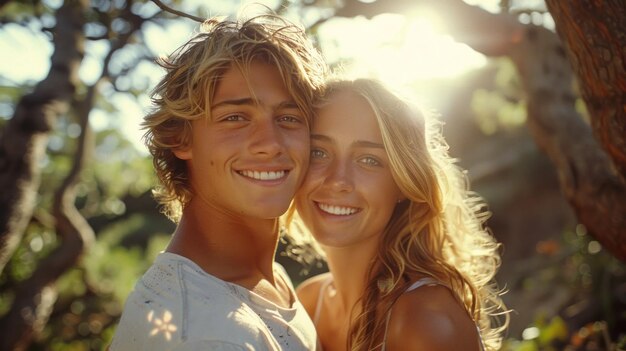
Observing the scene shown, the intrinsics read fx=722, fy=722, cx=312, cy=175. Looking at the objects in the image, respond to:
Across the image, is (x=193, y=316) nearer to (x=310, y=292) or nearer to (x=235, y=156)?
(x=235, y=156)

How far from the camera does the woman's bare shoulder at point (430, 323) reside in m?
2.61

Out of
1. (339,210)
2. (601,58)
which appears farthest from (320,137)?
(601,58)

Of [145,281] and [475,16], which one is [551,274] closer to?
[475,16]

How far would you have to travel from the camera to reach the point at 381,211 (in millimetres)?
3164

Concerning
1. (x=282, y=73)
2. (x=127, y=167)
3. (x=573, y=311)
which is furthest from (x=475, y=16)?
(x=127, y=167)

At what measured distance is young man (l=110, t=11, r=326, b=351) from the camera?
2.55 m

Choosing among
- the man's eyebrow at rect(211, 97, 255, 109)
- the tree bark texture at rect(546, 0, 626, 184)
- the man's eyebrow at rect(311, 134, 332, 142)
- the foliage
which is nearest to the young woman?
the man's eyebrow at rect(311, 134, 332, 142)

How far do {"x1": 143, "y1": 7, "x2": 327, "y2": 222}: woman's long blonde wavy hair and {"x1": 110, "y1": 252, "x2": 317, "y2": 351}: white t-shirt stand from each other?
1.68ft

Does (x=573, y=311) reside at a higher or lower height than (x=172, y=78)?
lower

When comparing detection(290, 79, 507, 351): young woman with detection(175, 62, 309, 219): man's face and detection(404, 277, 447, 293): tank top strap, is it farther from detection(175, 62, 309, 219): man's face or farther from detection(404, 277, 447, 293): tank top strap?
detection(175, 62, 309, 219): man's face

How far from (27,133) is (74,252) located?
1.81 meters

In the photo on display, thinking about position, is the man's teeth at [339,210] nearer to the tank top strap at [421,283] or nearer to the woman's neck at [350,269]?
the woman's neck at [350,269]

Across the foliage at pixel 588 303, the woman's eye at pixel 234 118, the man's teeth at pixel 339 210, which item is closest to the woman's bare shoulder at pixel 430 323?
the man's teeth at pixel 339 210

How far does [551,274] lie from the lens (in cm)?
783
